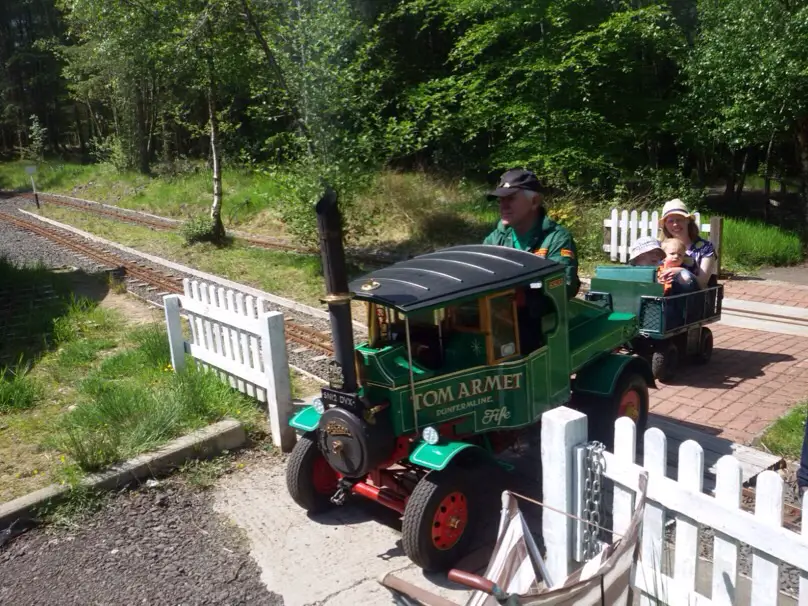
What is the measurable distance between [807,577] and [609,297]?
4434 millimetres

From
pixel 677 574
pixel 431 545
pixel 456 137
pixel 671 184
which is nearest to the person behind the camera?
pixel 677 574

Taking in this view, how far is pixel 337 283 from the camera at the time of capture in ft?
11.8

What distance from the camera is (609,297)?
6.88 metres

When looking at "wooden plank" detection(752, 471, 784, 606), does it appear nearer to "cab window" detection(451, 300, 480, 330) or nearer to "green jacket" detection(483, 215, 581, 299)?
"cab window" detection(451, 300, 480, 330)

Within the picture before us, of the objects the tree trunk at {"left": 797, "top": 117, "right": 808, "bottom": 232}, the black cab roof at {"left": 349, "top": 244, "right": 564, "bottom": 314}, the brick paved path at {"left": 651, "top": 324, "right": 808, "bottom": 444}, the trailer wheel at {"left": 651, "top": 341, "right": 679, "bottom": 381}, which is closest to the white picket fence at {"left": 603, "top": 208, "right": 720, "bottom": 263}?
the brick paved path at {"left": 651, "top": 324, "right": 808, "bottom": 444}

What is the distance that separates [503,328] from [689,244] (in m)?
4.40

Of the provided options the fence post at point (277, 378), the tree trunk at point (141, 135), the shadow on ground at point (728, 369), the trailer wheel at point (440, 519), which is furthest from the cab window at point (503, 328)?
the tree trunk at point (141, 135)

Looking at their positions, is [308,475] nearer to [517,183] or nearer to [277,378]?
[277,378]

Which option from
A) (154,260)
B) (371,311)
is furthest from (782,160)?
(371,311)

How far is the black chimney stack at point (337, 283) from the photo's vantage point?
3.48 meters

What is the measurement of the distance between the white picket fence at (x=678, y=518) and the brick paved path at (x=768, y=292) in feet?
25.0

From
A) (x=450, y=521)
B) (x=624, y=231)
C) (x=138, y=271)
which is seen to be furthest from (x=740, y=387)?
(x=138, y=271)

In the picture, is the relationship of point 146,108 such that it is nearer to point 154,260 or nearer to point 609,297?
point 154,260

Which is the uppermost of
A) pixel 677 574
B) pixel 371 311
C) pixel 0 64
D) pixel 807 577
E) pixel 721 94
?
pixel 0 64
